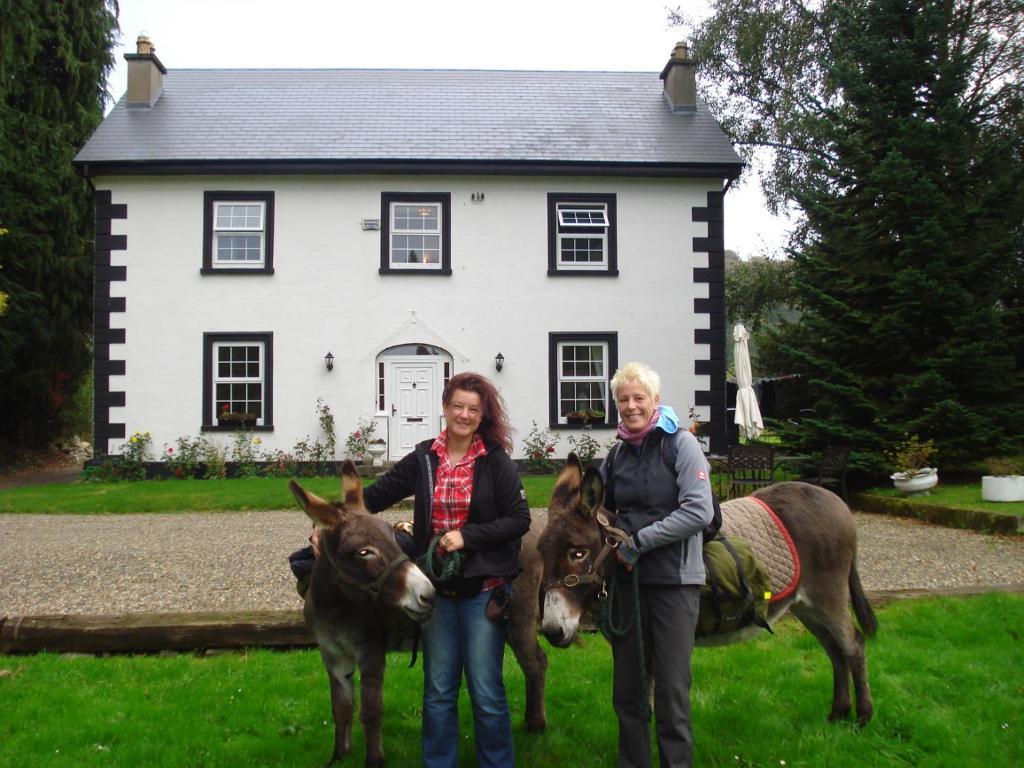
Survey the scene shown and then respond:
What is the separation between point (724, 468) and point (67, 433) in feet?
65.7

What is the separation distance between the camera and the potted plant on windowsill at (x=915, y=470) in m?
11.7

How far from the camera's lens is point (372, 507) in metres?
3.82

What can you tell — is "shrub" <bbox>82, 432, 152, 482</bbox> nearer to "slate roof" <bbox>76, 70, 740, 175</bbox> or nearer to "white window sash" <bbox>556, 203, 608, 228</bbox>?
"slate roof" <bbox>76, 70, 740, 175</bbox>

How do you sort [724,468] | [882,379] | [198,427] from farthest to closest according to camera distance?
[198,427] → [724,468] → [882,379]

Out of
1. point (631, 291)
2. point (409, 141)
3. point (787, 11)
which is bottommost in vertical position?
point (631, 291)

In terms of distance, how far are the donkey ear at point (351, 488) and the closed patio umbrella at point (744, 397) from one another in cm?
1061

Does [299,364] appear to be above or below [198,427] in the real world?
above

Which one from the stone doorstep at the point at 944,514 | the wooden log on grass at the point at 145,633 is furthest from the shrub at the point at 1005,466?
the wooden log on grass at the point at 145,633

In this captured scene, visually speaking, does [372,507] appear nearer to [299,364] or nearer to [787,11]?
[299,364]

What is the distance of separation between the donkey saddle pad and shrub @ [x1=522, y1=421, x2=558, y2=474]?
12.2 m

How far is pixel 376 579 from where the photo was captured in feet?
11.2

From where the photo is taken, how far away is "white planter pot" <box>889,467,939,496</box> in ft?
38.2

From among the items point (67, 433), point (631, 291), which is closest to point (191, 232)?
point (631, 291)

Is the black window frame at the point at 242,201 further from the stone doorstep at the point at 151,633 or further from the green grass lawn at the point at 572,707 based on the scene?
the green grass lawn at the point at 572,707
